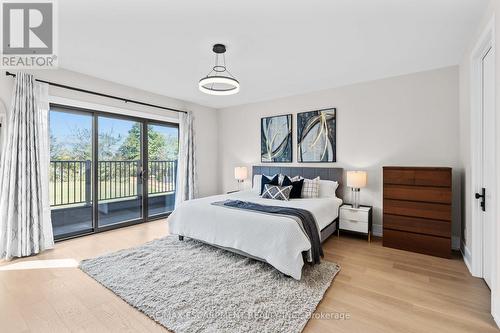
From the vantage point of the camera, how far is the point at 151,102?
4660 mm

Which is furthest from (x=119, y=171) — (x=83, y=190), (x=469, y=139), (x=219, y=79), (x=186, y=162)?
(x=469, y=139)

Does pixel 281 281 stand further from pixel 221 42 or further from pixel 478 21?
pixel 478 21

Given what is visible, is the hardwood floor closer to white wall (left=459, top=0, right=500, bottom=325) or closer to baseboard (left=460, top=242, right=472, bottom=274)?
baseboard (left=460, top=242, right=472, bottom=274)

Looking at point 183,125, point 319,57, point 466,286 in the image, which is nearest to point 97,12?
point 319,57

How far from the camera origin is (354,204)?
3.92 meters

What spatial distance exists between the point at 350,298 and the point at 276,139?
11.2ft

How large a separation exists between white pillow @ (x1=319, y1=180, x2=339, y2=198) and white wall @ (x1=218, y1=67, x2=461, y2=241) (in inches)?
16.5

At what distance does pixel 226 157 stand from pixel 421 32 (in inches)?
173

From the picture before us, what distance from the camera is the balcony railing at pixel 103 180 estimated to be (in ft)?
12.8

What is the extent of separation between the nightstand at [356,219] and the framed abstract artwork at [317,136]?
101 centimetres

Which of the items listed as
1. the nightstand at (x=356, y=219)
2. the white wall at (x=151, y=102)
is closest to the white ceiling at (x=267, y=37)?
the white wall at (x=151, y=102)

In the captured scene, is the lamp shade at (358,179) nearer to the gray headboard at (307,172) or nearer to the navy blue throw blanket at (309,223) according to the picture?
the gray headboard at (307,172)

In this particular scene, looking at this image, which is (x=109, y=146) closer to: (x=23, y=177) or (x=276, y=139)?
(x=23, y=177)

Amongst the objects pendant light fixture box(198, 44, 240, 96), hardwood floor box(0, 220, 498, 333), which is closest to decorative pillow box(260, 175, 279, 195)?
hardwood floor box(0, 220, 498, 333)
